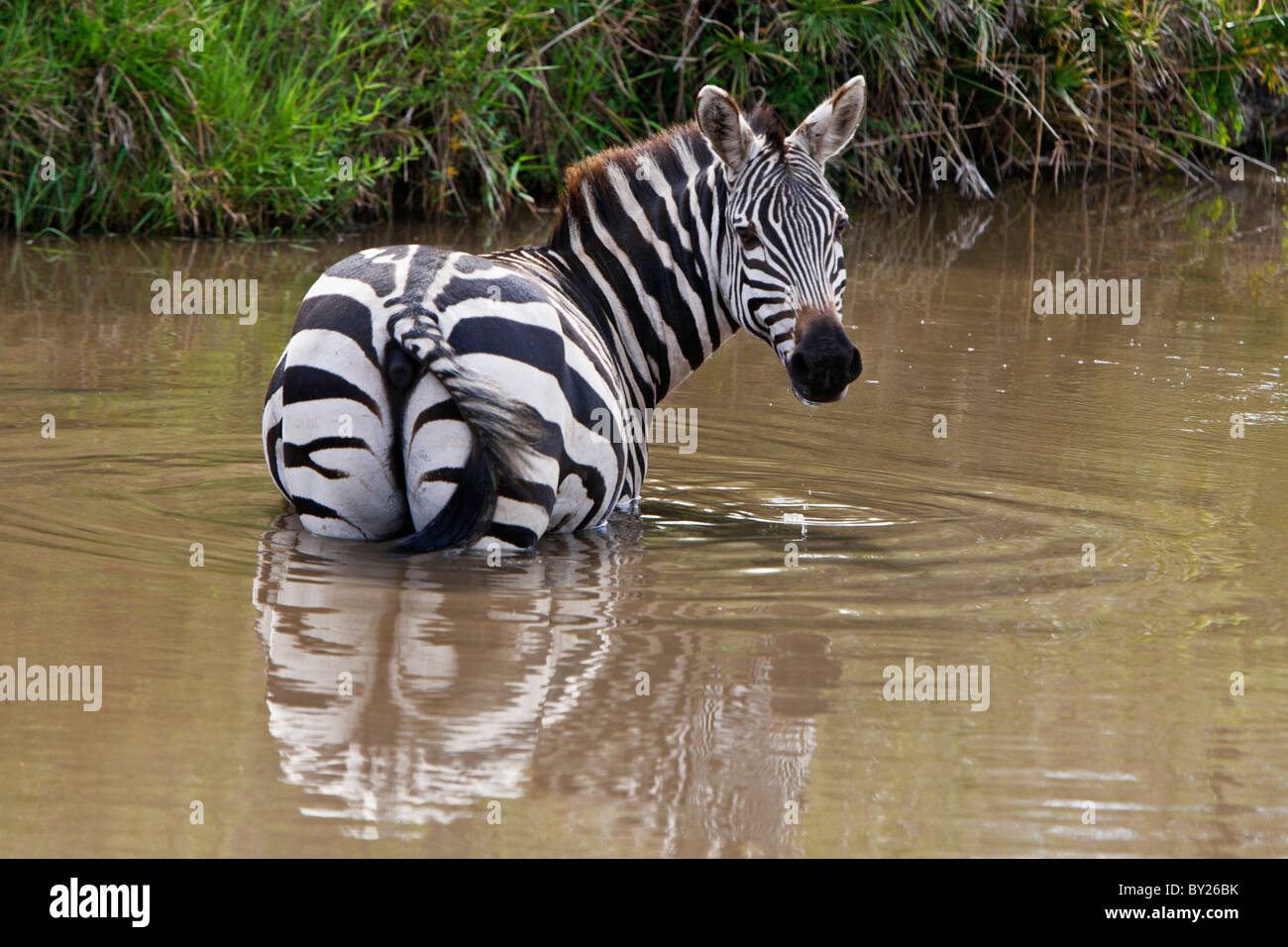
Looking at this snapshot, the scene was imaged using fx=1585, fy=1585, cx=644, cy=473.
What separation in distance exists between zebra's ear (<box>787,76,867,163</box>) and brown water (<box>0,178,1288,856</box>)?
119 cm

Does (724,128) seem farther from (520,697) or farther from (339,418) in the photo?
(520,697)

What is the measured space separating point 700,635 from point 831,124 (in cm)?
184

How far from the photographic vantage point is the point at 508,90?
1120 cm

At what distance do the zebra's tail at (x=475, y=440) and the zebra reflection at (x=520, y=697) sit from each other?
195 mm

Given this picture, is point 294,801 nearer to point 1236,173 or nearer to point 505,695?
point 505,695

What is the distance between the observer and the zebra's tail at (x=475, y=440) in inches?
157

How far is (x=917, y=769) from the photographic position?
10.7 ft

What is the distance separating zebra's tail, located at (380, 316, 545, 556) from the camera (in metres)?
3.99

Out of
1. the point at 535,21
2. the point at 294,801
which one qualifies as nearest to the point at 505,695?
the point at 294,801

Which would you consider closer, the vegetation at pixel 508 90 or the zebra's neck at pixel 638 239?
the zebra's neck at pixel 638 239

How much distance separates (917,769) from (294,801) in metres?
1.25

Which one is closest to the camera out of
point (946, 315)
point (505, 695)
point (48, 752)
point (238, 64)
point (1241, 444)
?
point (48, 752)

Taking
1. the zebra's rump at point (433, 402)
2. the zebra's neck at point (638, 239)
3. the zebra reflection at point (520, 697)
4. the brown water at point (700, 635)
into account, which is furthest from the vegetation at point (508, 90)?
the zebra reflection at point (520, 697)

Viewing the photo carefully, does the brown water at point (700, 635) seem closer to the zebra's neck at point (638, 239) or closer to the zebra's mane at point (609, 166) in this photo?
the zebra's neck at point (638, 239)
